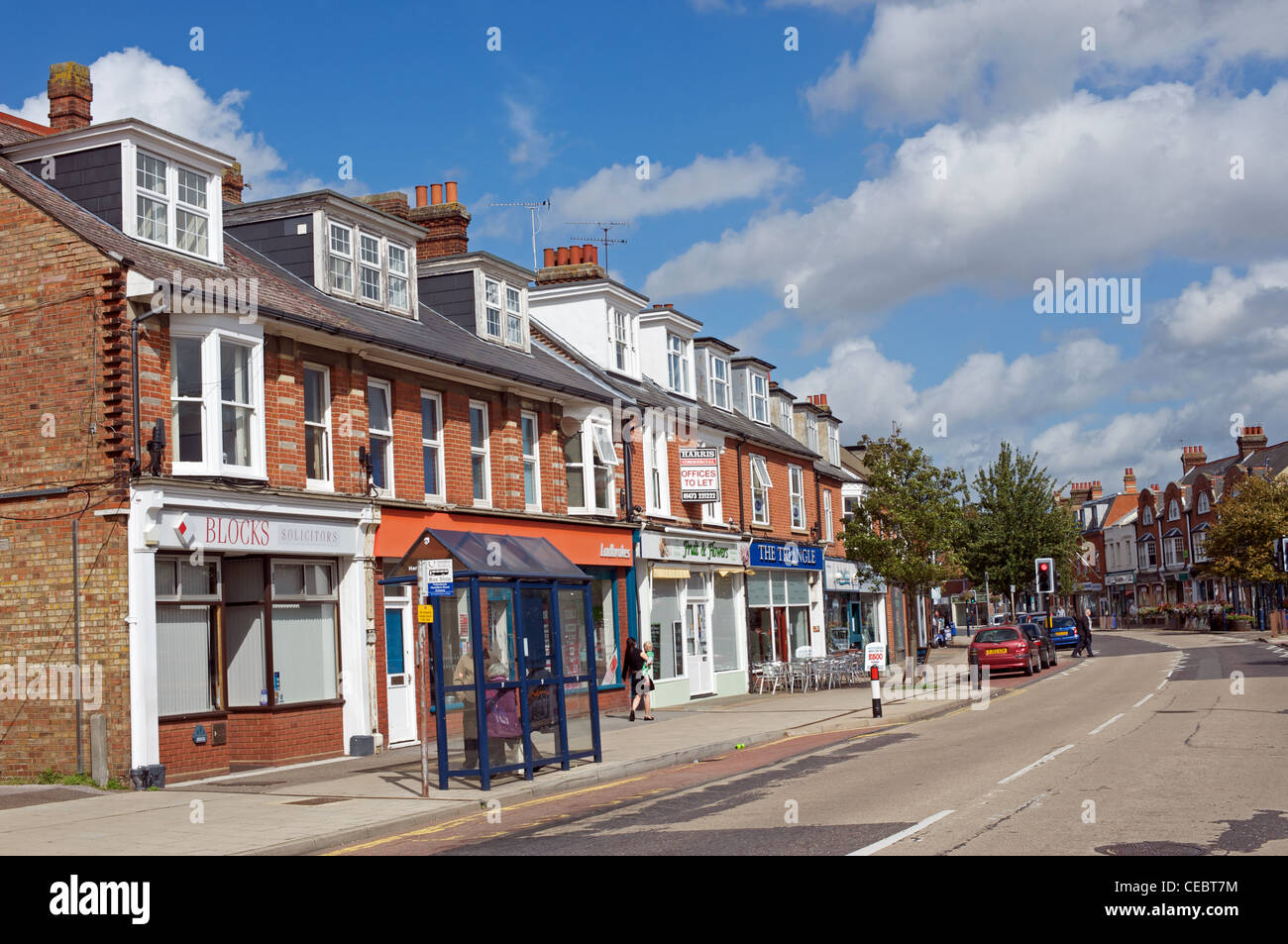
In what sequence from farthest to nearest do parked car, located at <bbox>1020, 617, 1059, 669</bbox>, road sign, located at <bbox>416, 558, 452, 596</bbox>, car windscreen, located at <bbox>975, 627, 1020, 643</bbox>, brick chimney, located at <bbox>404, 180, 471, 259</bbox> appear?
parked car, located at <bbox>1020, 617, 1059, 669</bbox> < car windscreen, located at <bbox>975, 627, 1020, 643</bbox> < brick chimney, located at <bbox>404, 180, 471, 259</bbox> < road sign, located at <bbox>416, 558, 452, 596</bbox>

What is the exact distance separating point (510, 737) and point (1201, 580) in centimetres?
8292

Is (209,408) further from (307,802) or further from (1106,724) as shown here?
(1106,724)

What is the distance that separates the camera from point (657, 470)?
30844 millimetres

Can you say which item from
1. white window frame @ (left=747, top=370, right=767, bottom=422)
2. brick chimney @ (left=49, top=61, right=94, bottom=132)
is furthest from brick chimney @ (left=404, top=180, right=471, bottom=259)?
white window frame @ (left=747, top=370, right=767, bottom=422)

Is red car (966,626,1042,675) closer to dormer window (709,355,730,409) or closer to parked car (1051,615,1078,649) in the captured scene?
dormer window (709,355,730,409)

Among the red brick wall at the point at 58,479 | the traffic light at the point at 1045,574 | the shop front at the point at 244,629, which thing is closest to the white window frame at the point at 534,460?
the shop front at the point at 244,629

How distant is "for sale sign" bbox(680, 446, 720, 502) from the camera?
31219 millimetres

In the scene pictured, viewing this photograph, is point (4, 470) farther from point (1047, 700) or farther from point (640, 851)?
point (1047, 700)

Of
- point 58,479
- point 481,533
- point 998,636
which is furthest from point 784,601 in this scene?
point 58,479

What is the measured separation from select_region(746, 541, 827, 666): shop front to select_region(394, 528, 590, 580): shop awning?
18048 mm

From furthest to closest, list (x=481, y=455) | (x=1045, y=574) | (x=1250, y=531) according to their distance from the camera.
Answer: (x=1250, y=531), (x=1045, y=574), (x=481, y=455)

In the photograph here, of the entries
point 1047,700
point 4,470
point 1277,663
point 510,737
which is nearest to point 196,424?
point 4,470

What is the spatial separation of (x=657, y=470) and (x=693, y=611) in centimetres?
392

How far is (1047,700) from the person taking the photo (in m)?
25.7
